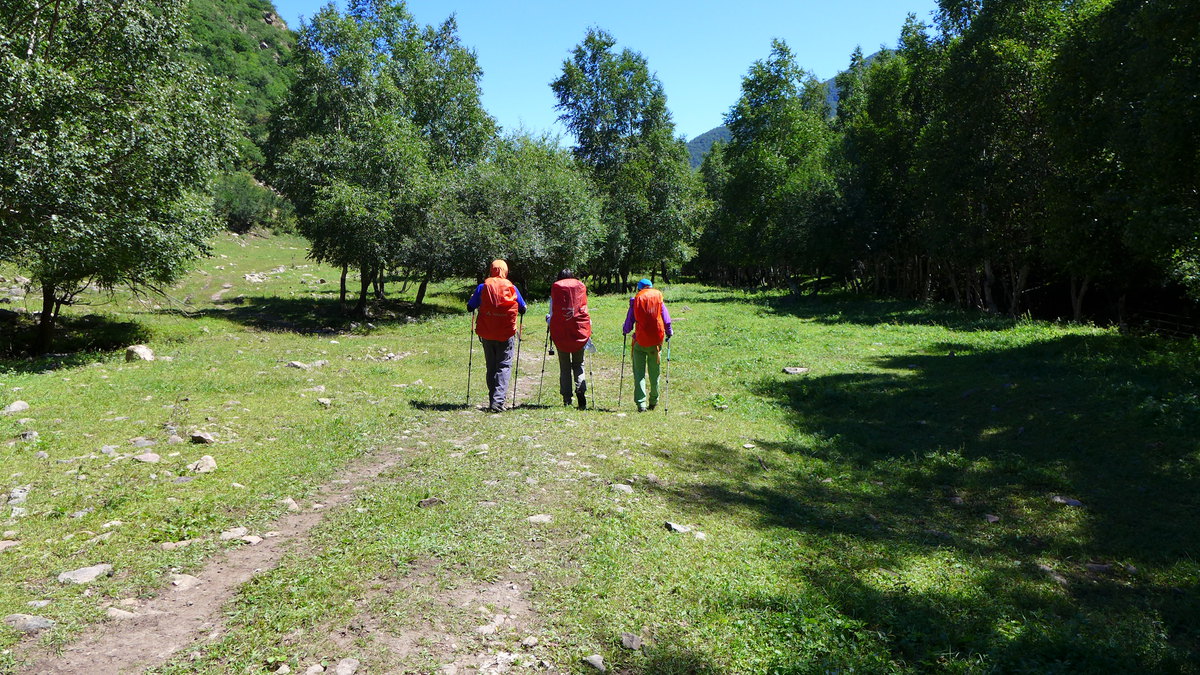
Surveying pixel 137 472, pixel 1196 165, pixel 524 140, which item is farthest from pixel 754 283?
pixel 137 472

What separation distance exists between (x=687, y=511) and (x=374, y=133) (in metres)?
28.7

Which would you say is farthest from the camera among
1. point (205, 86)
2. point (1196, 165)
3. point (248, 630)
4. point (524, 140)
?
point (524, 140)

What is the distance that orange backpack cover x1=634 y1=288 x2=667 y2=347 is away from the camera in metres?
11.8

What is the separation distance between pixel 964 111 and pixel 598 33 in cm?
3178

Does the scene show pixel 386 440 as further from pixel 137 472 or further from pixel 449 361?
pixel 449 361

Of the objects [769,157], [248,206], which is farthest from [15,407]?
[248,206]

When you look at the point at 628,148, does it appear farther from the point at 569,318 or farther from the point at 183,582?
the point at 183,582

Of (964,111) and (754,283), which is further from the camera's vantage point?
(754,283)

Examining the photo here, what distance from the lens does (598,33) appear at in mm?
51406

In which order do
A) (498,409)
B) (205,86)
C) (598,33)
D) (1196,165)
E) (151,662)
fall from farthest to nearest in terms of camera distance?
1. (598,33)
2. (205,86)
3. (1196,165)
4. (498,409)
5. (151,662)

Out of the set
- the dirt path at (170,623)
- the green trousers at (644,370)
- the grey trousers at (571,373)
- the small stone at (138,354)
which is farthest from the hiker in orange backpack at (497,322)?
the small stone at (138,354)

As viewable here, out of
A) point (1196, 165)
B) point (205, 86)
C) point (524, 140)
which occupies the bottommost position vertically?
point (1196, 165)

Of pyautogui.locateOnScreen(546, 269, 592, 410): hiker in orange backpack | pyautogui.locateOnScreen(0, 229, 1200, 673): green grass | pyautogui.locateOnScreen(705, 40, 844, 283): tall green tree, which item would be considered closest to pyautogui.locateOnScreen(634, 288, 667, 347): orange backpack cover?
pyautogui.locateOnScreen(546, 269, 592, 410): hiker in orange backpack

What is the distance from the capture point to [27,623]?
170 inches
